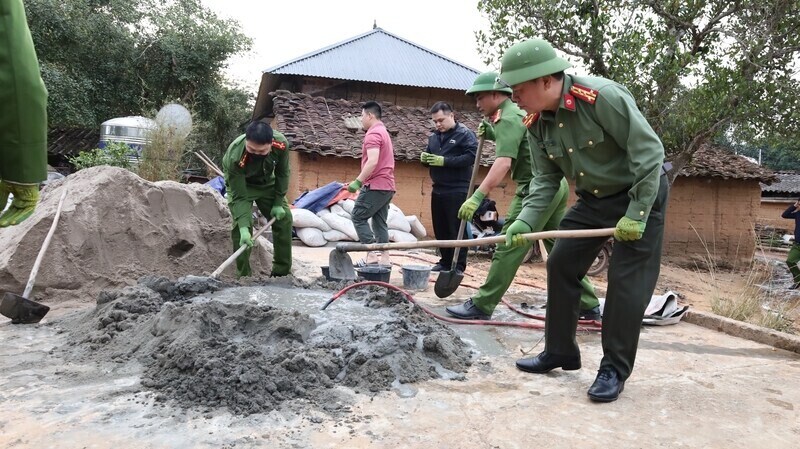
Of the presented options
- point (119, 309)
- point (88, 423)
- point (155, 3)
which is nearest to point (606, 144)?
point (88, 423)

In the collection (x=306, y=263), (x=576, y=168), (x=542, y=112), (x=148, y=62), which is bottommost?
(x=306, y=263)

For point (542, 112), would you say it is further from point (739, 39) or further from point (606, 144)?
point (739, 39)

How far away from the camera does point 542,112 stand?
2859mm

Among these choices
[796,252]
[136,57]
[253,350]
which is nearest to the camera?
[253,350]

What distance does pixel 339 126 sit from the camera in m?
12.0

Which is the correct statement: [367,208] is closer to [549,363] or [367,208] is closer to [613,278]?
[549,363]

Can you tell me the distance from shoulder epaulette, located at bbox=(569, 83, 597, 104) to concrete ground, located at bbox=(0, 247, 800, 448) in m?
1.36

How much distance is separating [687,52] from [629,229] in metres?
8.06

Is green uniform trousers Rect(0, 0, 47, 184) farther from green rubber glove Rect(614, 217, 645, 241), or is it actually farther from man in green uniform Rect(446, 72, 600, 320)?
man in green uniform Rect(446, 72, 600, 320)

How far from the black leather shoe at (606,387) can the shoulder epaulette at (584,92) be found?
4.09ft

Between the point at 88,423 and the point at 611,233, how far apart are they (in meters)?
2.26

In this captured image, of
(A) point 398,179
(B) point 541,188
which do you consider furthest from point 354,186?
(A) point 398,179

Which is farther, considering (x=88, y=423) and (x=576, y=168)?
(x=576, y=168)

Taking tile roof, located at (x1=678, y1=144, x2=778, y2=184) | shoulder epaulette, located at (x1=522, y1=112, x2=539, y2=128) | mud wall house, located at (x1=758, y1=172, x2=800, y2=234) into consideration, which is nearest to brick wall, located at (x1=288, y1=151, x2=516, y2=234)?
tile roof, located at (x1=678, y1=144, x2=778, y2=184)
